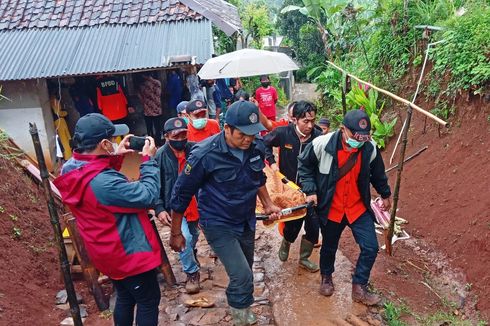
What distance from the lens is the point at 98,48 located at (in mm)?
7973

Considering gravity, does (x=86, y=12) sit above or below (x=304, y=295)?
above

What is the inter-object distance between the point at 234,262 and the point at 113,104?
612 cm

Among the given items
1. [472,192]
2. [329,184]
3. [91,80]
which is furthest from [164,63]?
[472,192]

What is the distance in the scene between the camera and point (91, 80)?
8.62 metres

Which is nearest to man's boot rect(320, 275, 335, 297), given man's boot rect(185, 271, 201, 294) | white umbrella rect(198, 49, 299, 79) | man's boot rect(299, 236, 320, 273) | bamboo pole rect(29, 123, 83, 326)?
man's boot rect(299, 236, 320, 273)

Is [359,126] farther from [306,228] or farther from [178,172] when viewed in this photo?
[178,172]

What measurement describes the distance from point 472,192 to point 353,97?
4.27 meters

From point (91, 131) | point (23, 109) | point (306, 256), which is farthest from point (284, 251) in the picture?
point (23, 109)

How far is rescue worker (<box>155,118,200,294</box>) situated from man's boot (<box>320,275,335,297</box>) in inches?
49.0

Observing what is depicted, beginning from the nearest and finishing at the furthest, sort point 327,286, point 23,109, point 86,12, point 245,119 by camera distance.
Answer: point 245,119
point 327,286
point 23,109
point 86,12

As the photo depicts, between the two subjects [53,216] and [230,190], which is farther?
[230,190]

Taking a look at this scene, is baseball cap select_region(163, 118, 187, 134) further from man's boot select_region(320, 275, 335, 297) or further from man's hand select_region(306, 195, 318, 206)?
man's boot select_region(320, 275, 335, 297)

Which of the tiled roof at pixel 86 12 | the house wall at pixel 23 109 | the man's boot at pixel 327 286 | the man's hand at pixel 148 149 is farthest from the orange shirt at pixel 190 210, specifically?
the tiled roof at pixel 86 12

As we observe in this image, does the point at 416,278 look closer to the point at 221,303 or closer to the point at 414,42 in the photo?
the point at 221,303
